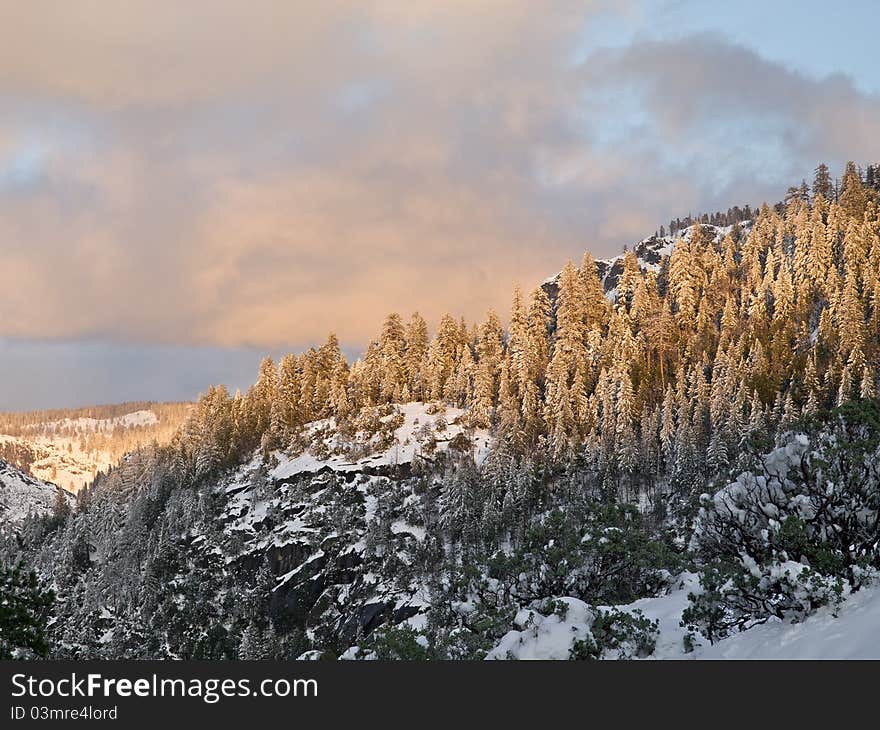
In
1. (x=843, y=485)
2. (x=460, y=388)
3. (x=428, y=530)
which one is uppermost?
(x=460, y=388)

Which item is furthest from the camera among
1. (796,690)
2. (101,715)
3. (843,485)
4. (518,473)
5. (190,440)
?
(190,440)

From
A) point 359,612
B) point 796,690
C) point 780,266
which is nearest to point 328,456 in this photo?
point 359,612

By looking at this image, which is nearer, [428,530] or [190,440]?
[428,530]

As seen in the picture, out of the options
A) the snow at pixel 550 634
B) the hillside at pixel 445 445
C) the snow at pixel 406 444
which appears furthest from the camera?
the snow at pixel 406 444

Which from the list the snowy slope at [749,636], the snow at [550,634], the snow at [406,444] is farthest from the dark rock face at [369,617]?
the snow at [550,634]

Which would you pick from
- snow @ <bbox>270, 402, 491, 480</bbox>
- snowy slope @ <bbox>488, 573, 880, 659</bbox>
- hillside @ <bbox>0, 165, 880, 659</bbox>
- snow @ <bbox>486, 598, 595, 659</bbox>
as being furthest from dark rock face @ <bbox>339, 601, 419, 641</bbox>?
snow @ <bbox>486, 598, 595, 659</bbox>

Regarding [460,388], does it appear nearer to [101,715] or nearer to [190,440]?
[190,440]

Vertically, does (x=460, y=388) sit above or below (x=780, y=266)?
below

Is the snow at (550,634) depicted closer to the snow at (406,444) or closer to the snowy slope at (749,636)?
the snowy slope at (749,636)

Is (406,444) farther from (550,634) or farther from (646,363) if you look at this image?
(550,634)

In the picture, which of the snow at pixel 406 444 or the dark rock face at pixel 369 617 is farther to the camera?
the snow at pixel 406 444

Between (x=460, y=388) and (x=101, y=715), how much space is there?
392 ft

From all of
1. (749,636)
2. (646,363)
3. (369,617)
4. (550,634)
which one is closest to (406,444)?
(369,617)

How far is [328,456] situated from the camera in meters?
132
